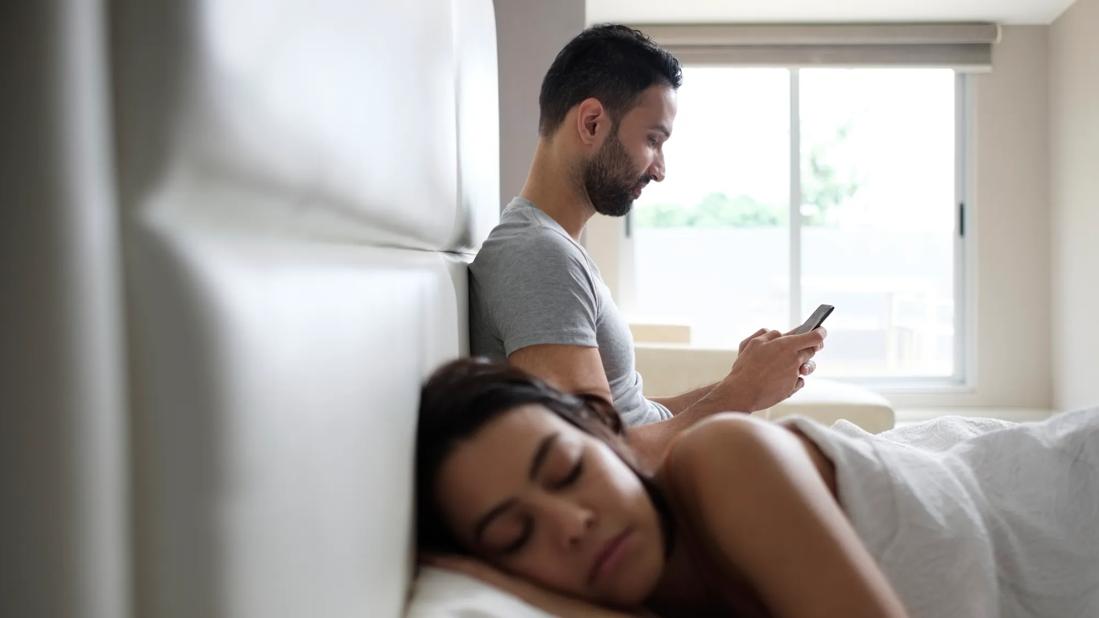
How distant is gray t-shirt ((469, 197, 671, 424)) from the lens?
4.83ft

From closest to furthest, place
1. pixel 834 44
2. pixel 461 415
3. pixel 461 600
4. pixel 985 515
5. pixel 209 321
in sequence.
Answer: pixel 209 321
pixel 461 600
pixel 461 415
pixel 985 515
pixel 834 44

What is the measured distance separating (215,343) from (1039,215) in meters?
6.05

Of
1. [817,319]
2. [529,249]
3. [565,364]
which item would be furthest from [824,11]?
[565,364]

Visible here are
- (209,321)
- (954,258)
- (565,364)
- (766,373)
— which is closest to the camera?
(209,321)

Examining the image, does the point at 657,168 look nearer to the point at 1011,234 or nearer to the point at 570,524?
the point at 570,524

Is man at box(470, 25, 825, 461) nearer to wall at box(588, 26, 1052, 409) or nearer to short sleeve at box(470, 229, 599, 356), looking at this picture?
short sleeve at box(470, 229, 599, 356)

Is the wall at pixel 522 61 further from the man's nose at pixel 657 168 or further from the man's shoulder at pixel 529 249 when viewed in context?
the man's shoulder at pixel 529 249

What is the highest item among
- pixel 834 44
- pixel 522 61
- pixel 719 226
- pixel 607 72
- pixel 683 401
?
pixel 834 44

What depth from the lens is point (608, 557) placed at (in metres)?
0.76

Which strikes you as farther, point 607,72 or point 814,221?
point 814,221

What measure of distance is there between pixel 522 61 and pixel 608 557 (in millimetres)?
2444

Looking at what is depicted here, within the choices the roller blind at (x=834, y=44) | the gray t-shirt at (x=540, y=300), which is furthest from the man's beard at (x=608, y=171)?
the roller blind at (x=834, y=44)

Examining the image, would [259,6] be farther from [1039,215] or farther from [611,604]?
[1039,215]

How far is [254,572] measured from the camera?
367 mm
